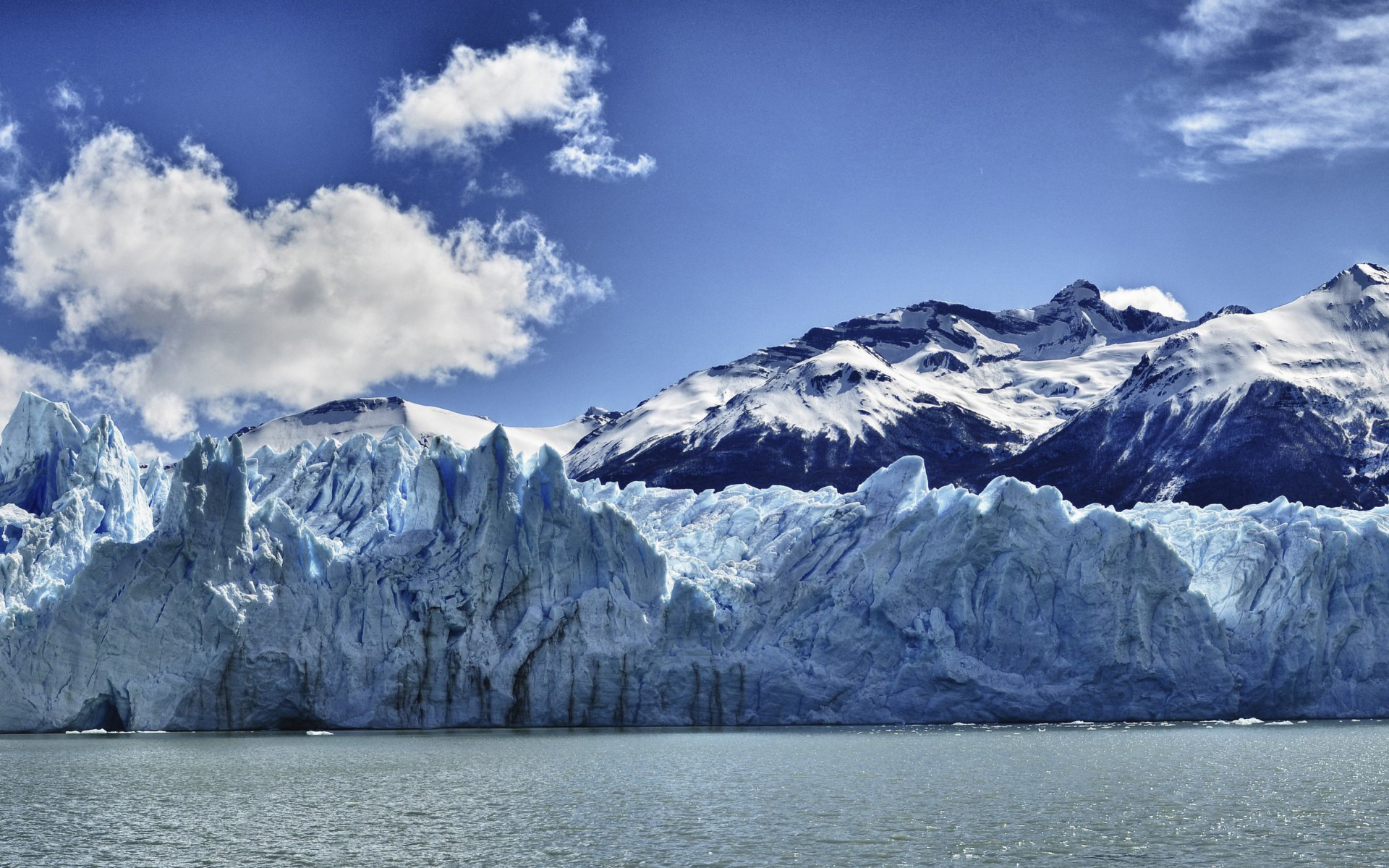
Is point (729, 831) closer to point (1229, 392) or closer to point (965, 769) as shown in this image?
point (965, 769)

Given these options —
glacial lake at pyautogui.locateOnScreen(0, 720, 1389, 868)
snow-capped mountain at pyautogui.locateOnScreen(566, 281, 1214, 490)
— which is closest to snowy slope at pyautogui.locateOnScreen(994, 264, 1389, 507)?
snow-capped mountain at pyautogui.locateOnScreen(566, 281, 1214, 490)

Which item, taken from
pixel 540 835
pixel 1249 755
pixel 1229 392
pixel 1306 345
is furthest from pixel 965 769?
pixel 1306 345

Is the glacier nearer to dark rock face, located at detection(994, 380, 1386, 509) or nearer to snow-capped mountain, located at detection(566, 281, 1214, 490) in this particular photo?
dark rock face, located at detection(994, 380, 1386, 509)

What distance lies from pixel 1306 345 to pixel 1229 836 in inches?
4437

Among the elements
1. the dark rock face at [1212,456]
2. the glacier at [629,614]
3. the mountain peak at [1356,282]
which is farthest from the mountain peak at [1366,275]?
the glacier at [629,614]

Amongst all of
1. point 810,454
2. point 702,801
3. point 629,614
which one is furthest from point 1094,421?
point 702,801

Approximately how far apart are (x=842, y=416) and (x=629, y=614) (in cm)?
10516

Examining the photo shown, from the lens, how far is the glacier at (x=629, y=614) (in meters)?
38.0

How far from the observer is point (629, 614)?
3988 cm

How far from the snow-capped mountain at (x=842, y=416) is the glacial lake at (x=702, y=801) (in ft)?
283

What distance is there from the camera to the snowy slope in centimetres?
9875

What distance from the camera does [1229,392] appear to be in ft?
370

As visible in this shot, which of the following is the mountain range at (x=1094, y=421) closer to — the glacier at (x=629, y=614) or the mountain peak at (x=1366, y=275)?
the mountain peak at (x=1366, y=275)

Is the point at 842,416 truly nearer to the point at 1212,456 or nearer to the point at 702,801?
the point at 1212,456
